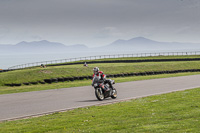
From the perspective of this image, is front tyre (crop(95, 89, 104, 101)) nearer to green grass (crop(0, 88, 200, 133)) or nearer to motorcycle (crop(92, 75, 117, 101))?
motorcycle (crop(92, 75, 117, 101))

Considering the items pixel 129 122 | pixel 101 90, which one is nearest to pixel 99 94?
pixel 101 90

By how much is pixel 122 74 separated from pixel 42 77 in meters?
9.65

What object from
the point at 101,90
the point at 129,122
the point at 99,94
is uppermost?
the point at 101,90

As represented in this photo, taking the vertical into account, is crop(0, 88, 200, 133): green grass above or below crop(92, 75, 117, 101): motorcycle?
below

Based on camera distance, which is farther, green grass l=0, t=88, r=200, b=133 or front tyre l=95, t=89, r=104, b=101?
front tyre l=95, t=89, r=104, b=101

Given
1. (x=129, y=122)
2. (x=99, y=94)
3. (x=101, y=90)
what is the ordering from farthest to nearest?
1. (x=101, y=90)
2. (x=99, y=94)
3. (x=129, y=122)

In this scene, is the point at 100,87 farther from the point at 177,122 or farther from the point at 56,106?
the point at 177,122

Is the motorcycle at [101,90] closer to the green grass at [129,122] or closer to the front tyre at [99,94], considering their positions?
the front tyre at [99,94]

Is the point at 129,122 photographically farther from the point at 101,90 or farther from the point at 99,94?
the point at 101,90

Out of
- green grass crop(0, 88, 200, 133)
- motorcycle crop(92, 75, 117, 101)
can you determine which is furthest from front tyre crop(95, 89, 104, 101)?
green grass crop(0, 88, 200, 133)

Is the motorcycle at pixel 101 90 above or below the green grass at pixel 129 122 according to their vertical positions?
above

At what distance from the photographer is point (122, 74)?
36.5 meters

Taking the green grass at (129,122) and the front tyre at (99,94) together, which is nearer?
the green grass at (129,122)

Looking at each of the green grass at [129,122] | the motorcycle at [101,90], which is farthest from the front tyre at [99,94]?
the green grass at [129,122]
